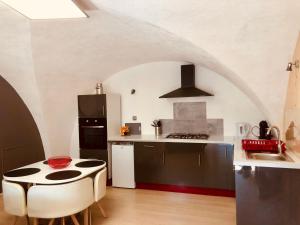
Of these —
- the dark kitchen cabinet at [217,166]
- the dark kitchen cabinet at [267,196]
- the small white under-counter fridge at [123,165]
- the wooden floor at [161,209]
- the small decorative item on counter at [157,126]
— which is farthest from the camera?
the small decorative item on counter at [157,126]

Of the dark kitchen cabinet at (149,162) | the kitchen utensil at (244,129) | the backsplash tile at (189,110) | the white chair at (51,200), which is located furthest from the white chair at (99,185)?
the kitchen utensil at (244,129)

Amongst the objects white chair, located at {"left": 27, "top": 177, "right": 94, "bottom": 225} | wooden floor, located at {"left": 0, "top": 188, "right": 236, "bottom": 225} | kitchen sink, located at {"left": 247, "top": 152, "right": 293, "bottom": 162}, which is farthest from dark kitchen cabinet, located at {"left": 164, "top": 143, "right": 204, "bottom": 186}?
white chair, located at {"left": 27, "top": 177, "right": 94, "bottom": 225}

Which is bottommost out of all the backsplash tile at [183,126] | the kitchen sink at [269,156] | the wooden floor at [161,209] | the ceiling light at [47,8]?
the wooden floor at [161,209]

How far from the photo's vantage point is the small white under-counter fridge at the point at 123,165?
4.10m

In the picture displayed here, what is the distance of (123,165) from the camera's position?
4.14 m

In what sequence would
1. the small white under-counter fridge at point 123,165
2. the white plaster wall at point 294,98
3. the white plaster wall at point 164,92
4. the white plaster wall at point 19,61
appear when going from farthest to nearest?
the small white under-counter fridge at point 123,165
the white plaster wall at point 164,92
the white plaster wall at point 19,61
the white plaster wall at point 294,98

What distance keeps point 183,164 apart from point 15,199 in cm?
236

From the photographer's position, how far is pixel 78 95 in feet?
14.3

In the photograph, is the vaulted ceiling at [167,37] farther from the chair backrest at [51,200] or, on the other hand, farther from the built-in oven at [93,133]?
the chair backrest at [51,200]

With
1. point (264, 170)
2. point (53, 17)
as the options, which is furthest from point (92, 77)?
point (264, 170)

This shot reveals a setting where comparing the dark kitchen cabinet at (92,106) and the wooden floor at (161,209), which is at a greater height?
the dark kitchen cabinet at (92,106)

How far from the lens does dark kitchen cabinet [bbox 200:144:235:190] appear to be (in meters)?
3.51

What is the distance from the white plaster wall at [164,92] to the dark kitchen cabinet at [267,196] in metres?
1.96

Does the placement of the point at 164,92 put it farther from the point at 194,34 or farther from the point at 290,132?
the point at 290,132
